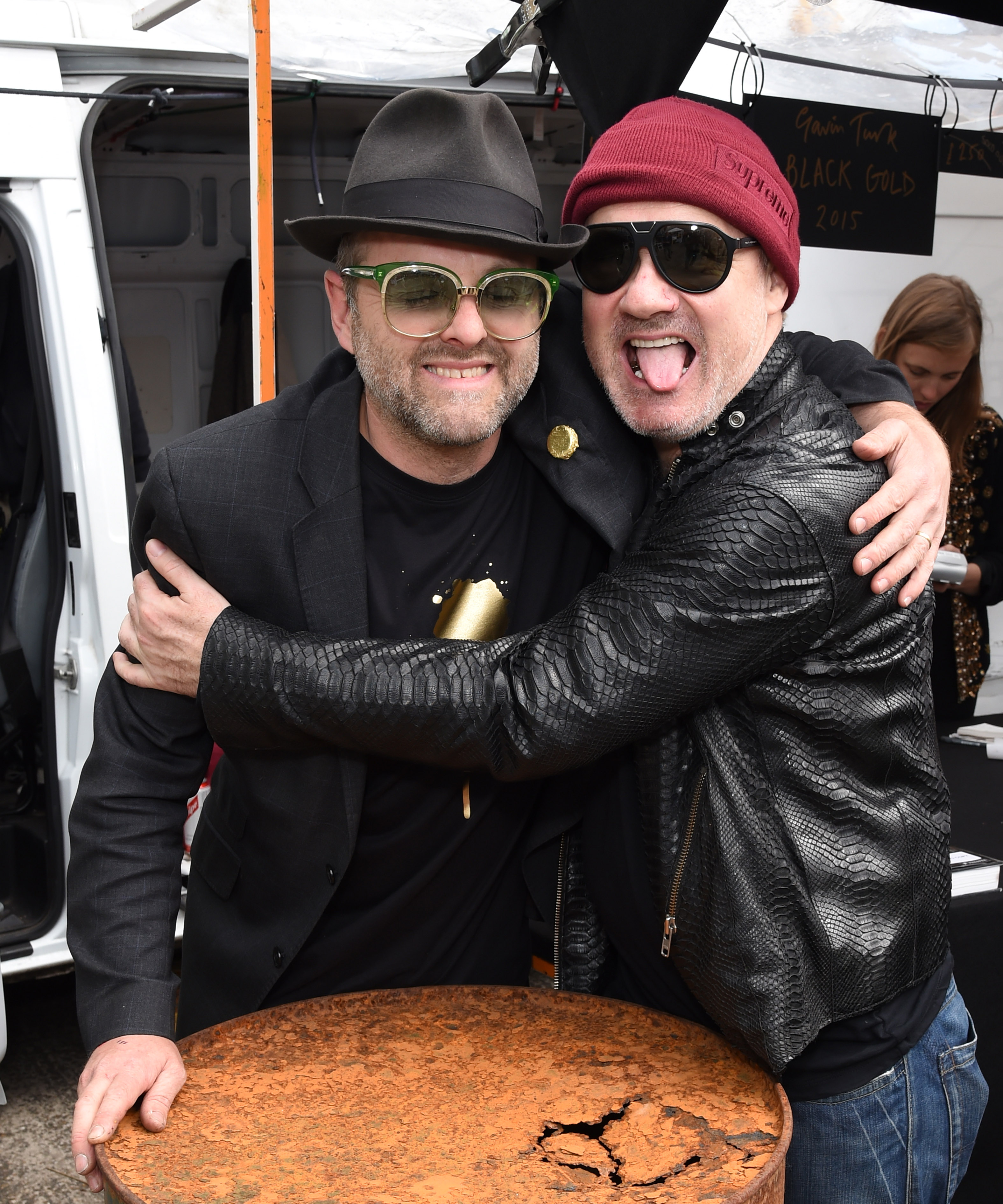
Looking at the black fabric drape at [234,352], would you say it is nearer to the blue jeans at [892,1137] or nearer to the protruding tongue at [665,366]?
the protruding tongue at [665,366]

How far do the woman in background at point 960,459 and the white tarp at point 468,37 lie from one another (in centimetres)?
69

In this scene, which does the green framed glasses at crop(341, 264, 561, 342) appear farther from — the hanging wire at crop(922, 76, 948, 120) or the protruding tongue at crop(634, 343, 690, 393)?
the hanging wire at crop(922, 76, 948, 120)

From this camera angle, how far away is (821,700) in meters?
1.53

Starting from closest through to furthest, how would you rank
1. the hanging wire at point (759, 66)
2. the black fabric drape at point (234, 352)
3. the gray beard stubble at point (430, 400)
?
1. the gray beard stubble at point (430, 400)
2. the hanging wire at point (759, 66)
3. the black fabric drape at point (234, 352)

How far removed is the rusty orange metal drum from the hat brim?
104cm

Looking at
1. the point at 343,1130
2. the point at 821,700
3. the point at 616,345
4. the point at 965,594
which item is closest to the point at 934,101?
the point at 965,594

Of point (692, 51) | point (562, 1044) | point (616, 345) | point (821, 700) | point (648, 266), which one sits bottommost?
point (562, 1044)

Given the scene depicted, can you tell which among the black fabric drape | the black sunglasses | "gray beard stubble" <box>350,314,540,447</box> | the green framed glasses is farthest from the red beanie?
the black fabric drape

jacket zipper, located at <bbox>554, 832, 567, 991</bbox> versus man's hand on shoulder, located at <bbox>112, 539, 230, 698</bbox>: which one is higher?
man's hand on shoulder, located at <bbox>112, 539, 230, 698</bbox>

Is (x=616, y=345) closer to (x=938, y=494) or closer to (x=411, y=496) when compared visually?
(x=411, y=496)

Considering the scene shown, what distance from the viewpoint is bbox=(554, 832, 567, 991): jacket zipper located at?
1849 millimetres

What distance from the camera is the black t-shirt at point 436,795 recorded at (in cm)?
181

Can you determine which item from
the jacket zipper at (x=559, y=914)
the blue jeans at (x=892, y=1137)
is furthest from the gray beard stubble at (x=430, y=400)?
the blue jeans at (x=892, y=1137)

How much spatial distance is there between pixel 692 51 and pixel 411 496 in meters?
0.97
